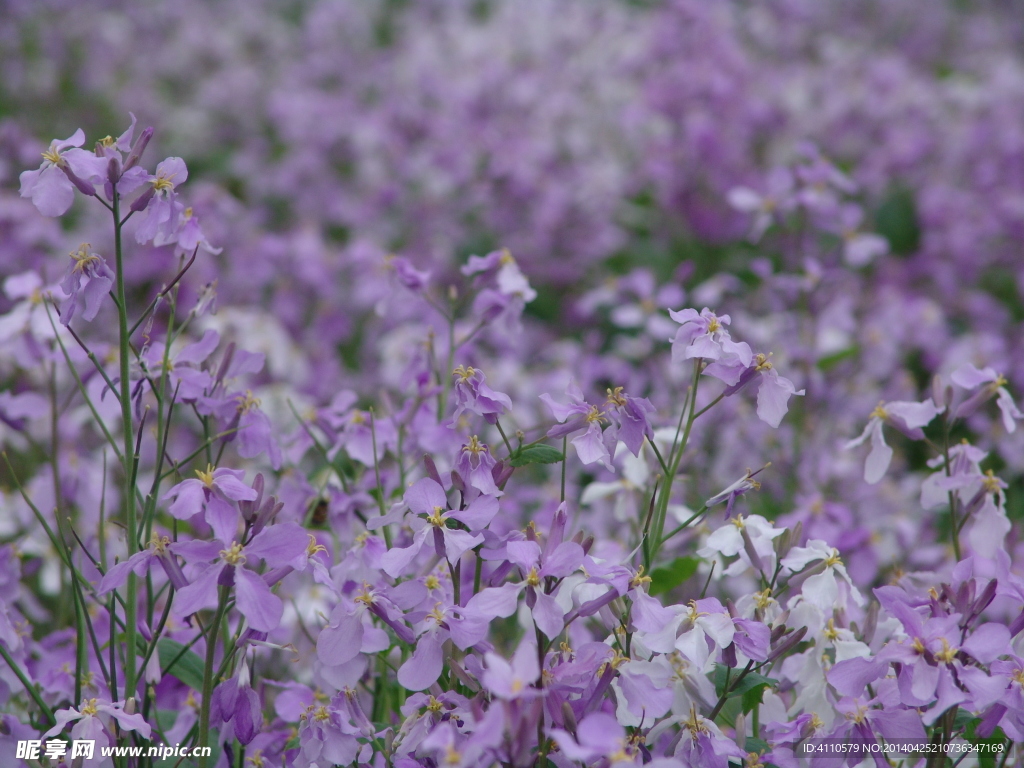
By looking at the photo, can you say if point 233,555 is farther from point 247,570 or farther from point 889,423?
point 889,423

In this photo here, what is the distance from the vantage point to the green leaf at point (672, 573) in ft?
5.54

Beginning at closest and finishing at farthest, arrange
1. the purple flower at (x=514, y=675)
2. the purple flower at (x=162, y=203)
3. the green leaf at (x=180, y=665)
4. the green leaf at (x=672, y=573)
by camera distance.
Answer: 1. the purple flower at (x=514, y=675)
2. the purple flower at (x=162, y=203)
3. the green leaf at (x=180, y=665)
4. the green leaf at (x=672, y=573)

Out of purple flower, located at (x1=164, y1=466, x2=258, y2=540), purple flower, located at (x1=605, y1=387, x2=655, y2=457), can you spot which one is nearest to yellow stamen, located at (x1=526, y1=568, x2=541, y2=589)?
purple flower, located at (x1=605, y1=387, x2=655, y2=457)

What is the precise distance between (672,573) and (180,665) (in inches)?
32.6

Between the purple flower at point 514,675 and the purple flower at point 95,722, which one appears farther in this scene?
the purple flower at point 95,722

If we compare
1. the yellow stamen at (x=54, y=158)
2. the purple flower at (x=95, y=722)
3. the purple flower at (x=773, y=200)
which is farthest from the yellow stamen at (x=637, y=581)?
the purple flower at (x=773, y=200)

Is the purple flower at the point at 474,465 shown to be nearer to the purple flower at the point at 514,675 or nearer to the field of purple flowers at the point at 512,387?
the field of purple flowers at the point at 512,387

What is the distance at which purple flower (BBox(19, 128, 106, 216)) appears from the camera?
50.6 inches

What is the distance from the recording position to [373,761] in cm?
141

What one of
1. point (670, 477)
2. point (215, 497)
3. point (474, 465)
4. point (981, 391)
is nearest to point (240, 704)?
point (215, 497)

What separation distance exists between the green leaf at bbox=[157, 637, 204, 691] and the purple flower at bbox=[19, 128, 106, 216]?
2.17 ft

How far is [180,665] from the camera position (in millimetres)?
1484

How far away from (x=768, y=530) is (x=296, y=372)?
2142 millimetres

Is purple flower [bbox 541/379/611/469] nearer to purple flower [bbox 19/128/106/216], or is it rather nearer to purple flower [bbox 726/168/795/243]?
purple flower [bbox 19/128/106/216]
